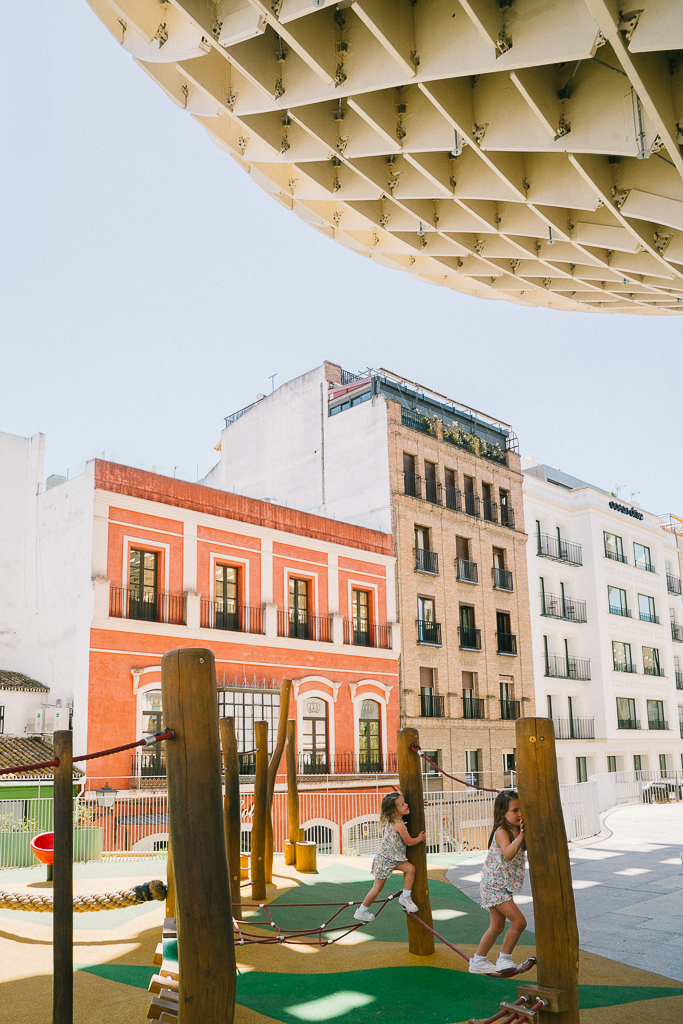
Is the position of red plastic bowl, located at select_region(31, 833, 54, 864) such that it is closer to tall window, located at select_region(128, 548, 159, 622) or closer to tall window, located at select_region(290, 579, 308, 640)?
tall window, located at select_region(128, 548, 159, 622)

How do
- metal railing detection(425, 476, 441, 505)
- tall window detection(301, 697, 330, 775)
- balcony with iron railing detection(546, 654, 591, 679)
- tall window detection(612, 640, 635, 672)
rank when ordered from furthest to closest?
1. tall window detection(612, 640, 635, 672)
2. balcony with iron railing detection(546, 654, 591, 679)
3. metal railing detection(425, 476, 441, 505)
4. tall window detection(301, 697, 330, 775)

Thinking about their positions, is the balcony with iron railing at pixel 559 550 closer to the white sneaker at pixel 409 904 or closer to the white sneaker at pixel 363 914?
the white sneaker at pixel 363 914

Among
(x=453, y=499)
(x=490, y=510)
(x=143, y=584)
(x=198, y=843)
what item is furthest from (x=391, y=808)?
(x=490, y=510)

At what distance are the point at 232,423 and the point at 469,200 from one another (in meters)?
29.5

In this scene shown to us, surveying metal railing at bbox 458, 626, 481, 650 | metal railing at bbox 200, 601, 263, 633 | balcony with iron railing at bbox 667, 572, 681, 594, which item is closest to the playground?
metal railing at bbox 200, 601, 263, 633

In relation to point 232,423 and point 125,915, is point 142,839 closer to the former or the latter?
point 125,915

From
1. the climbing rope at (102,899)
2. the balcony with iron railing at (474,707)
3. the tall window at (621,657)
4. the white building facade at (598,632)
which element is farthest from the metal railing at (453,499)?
the climbing rope at (102,899)

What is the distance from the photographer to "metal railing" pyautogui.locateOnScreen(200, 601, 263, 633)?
2492 centimetres

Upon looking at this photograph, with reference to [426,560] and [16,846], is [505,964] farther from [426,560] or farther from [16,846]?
[426,560]

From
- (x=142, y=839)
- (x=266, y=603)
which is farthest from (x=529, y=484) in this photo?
(x=142, y=839)

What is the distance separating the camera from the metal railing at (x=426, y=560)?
104 ft

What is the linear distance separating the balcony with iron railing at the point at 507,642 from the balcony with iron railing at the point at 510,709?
197cm

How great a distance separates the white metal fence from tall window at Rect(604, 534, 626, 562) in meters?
15.9

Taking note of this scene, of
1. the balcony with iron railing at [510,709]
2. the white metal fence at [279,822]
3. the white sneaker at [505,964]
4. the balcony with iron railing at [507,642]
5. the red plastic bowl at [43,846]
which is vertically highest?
the balcony with iron railing at [507,642]
